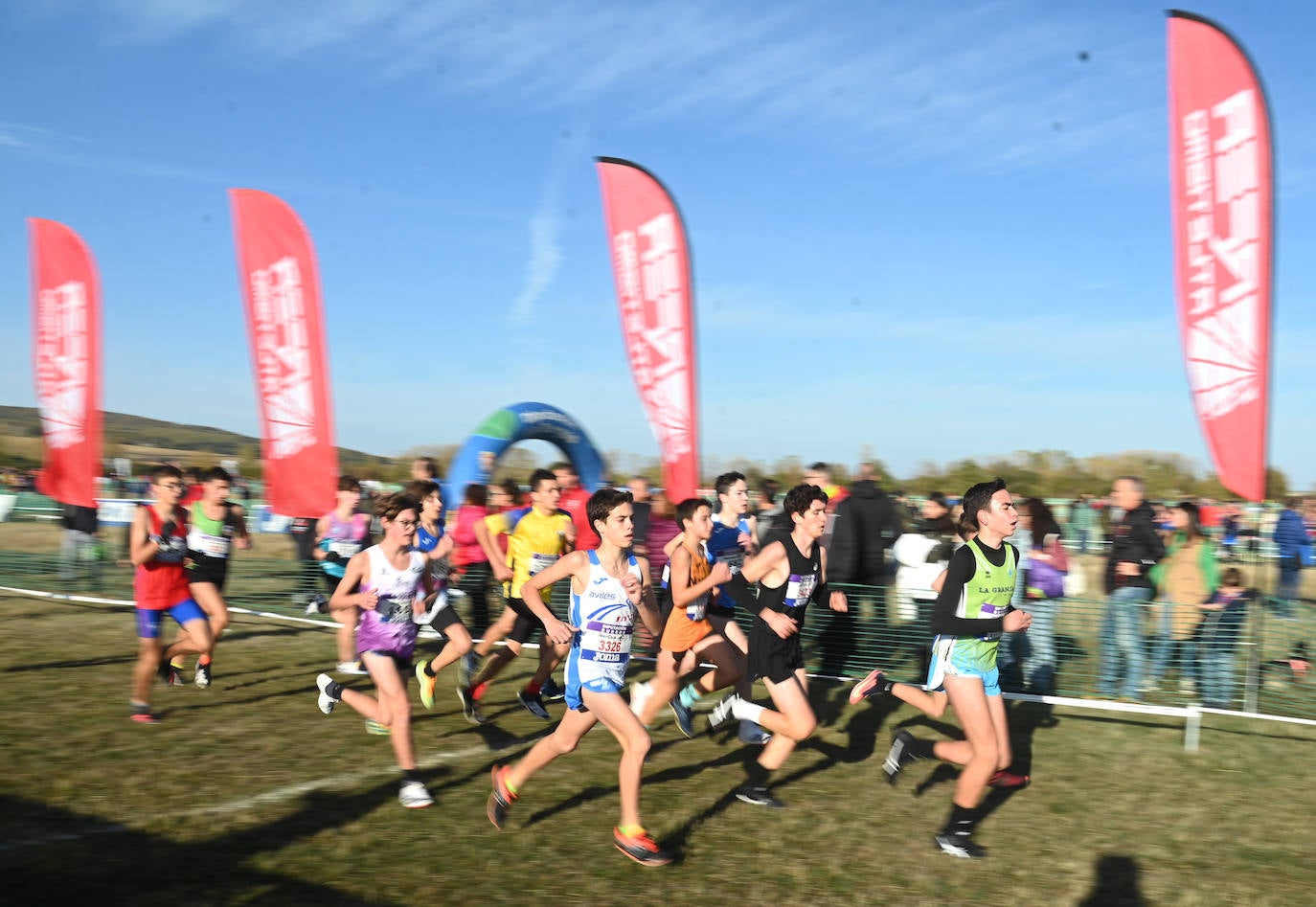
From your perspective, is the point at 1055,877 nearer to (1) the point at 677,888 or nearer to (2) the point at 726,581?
(1) the point at 677,888

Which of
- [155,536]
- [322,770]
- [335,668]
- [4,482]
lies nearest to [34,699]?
[155,536]

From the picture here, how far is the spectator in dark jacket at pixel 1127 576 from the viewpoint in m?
8.55

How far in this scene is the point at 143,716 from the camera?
24.1ft

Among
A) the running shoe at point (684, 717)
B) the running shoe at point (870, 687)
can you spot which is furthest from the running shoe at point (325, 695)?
the running shoe at point (870, 687)

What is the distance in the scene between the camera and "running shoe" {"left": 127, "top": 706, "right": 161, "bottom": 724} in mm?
7301

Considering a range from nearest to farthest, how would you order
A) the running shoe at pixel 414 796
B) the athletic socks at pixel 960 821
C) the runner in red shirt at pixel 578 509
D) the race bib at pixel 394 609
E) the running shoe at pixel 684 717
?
the athletic socks at pixel 960 821 → the running shoe at pixel 414 796 → the race bib at pixel 394 609 → the running shoe at pixel 684 717 → the runner in red shirt at pixel 578 509

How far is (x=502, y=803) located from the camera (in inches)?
212

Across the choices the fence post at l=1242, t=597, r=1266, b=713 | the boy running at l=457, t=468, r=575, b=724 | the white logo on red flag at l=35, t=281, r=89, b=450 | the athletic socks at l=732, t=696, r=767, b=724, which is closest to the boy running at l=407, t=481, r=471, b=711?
the boy running at l=457, t=468, r=575, b=724

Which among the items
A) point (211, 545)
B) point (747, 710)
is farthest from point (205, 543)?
point (747, 710)

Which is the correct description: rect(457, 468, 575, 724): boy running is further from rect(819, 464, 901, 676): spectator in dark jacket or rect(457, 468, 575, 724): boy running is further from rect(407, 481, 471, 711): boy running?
rect(819, 464, 901, 676): spectator in dark jacket

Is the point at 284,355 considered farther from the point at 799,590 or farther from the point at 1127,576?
the point at 1127,576

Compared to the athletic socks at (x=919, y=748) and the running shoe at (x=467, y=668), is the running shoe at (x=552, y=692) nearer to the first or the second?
the running shoe at (x=467, y=668)

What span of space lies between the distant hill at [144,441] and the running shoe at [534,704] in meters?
37.2

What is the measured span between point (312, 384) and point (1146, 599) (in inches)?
391
